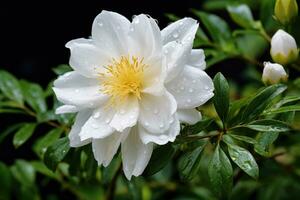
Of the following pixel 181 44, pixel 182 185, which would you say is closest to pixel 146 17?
pixel 181 44

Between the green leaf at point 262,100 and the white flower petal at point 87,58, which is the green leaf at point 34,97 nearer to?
the white flower petal at point 87,58

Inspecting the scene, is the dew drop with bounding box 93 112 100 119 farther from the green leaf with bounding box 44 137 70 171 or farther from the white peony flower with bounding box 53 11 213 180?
the green leaf with bounding box 44 137 70 171

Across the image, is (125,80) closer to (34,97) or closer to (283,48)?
(283,48)

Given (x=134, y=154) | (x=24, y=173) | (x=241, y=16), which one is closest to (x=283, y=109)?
(x=134, y=154)

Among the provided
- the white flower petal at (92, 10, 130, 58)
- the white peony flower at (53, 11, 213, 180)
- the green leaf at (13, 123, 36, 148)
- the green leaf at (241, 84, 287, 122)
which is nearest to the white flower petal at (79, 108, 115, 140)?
the white peony flower at (53, 11, 213, 180)

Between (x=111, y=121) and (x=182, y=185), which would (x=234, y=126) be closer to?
(x=111, y=121)

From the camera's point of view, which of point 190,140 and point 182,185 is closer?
point 190,140
